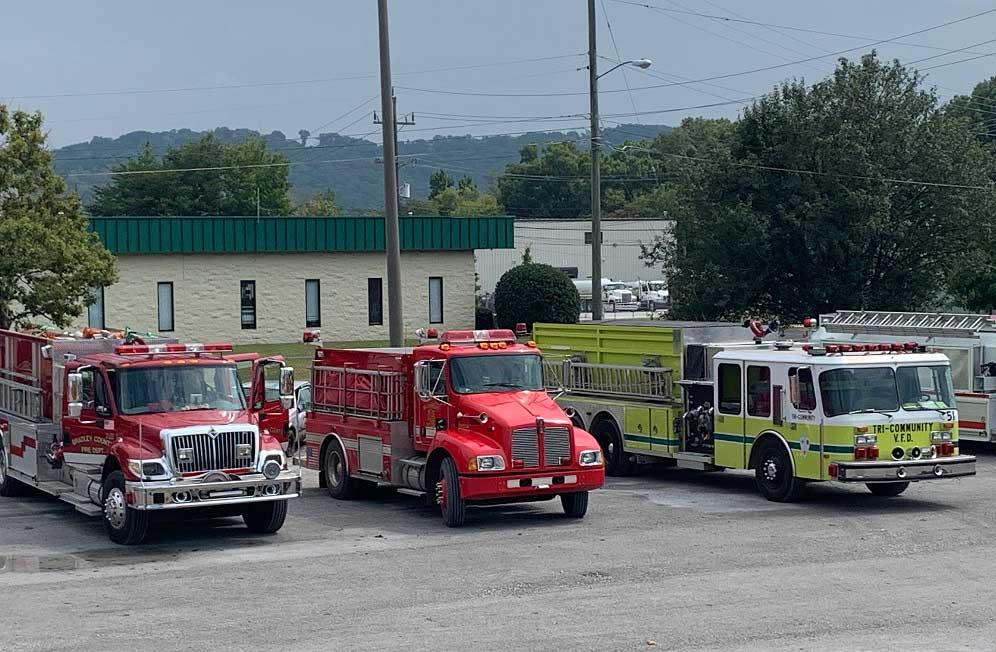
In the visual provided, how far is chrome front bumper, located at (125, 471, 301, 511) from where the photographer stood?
664 inches

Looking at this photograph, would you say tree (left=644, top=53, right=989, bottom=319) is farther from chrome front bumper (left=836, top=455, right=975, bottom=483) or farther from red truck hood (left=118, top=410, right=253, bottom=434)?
red truck hood (left=118, top=410, right=253, bottom=434)

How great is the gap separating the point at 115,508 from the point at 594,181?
22.4 meters

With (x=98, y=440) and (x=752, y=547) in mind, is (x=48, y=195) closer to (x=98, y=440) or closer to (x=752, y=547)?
(x=98, y=440)

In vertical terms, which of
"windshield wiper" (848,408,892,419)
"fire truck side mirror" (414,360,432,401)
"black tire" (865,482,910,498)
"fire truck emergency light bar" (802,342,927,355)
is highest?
"fire truck emergency light bar" (802,342,927,355)

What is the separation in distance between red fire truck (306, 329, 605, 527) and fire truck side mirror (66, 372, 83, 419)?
447 cm

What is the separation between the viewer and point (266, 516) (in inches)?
719

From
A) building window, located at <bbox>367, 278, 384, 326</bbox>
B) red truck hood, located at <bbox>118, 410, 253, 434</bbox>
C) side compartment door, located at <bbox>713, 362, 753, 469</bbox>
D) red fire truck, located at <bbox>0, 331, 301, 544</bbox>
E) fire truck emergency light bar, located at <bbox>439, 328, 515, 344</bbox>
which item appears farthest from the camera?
building window, located at <bbox>367, 278, 384, 326</bbox>

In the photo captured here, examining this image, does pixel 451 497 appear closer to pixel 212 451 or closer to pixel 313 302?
pixel 212 451

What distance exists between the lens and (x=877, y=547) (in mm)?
16859

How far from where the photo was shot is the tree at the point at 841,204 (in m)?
42.9

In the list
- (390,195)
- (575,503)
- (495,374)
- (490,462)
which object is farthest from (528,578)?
(390,195)

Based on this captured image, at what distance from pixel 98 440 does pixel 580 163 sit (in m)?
141

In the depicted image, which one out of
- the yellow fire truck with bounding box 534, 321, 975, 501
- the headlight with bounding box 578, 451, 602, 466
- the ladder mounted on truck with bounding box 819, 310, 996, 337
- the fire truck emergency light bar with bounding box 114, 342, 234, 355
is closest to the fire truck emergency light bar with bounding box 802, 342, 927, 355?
the yellow fire truck with bounding box 534, 321, 975, 501

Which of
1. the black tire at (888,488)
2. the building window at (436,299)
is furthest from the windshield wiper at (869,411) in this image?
the building window at (436,299)
